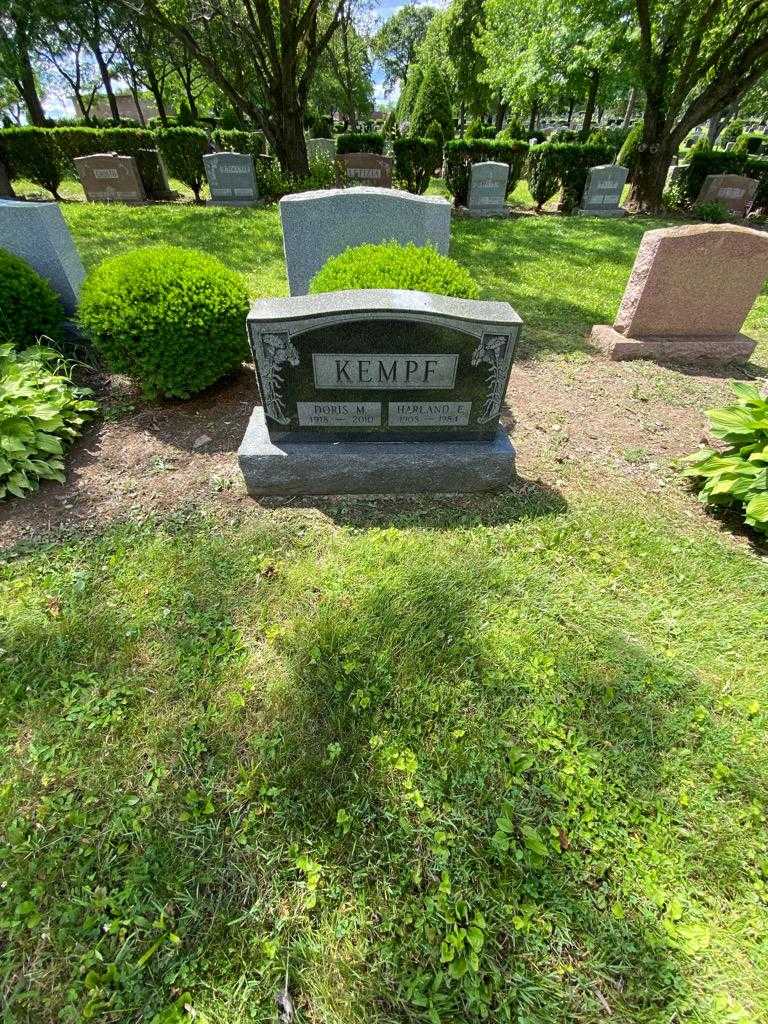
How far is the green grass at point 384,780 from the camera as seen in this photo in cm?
155

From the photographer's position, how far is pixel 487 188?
39.5ft

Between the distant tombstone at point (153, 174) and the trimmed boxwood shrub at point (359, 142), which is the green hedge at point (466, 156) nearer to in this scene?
the trimmed boxwood shrub at point (359, 142)

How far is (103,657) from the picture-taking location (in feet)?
7.80

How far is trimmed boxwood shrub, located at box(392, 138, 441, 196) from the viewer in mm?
13250

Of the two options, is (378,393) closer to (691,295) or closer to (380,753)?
(380,753)

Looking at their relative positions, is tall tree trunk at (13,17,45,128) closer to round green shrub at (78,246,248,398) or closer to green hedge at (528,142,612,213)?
green hedge at (528,142,612,213)

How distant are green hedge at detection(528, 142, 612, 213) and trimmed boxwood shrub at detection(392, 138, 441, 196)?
2819 mm

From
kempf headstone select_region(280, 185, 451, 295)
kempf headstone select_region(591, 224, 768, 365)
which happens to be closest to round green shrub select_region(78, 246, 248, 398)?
kempf headstone select_region(280, 185, 451, 295)

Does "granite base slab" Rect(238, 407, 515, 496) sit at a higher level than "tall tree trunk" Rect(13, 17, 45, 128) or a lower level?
lower

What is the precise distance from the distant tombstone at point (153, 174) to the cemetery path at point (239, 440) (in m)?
11.9

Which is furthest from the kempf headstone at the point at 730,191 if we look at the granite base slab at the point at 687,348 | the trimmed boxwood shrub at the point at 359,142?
the granite base slab at the point at 687,348

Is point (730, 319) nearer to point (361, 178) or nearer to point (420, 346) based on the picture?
point (420, 346)

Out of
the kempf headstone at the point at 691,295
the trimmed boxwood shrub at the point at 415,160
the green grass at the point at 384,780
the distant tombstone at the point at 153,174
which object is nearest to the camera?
the green grass at the point at 384,780

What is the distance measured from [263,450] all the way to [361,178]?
1424 cm
